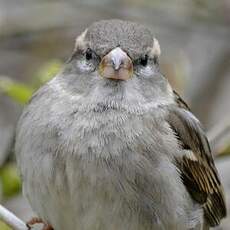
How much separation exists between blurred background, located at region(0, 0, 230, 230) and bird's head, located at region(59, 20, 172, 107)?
893 millimetres

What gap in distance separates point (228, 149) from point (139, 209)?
2.63ft

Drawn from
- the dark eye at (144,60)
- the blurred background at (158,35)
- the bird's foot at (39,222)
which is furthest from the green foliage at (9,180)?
the dark eye at (144,60)

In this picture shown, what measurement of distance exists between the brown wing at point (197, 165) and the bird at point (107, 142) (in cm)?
2

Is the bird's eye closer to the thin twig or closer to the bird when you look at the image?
the bird

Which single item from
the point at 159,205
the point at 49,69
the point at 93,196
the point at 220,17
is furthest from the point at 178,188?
the point at 220,17

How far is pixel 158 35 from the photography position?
21.4ft

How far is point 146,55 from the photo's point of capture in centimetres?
446

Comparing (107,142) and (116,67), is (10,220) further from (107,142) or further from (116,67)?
(116,67)

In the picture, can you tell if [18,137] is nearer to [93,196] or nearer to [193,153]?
[93,196]

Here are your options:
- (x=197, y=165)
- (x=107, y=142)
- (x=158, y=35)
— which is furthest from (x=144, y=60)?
(x=158, y=35)

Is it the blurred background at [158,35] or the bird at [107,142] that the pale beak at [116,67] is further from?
the blurred background at [158,35]

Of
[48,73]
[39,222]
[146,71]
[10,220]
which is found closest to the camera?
[10,220]

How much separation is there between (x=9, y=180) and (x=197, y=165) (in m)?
0.84

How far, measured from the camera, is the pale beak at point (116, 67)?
4.25 meters
